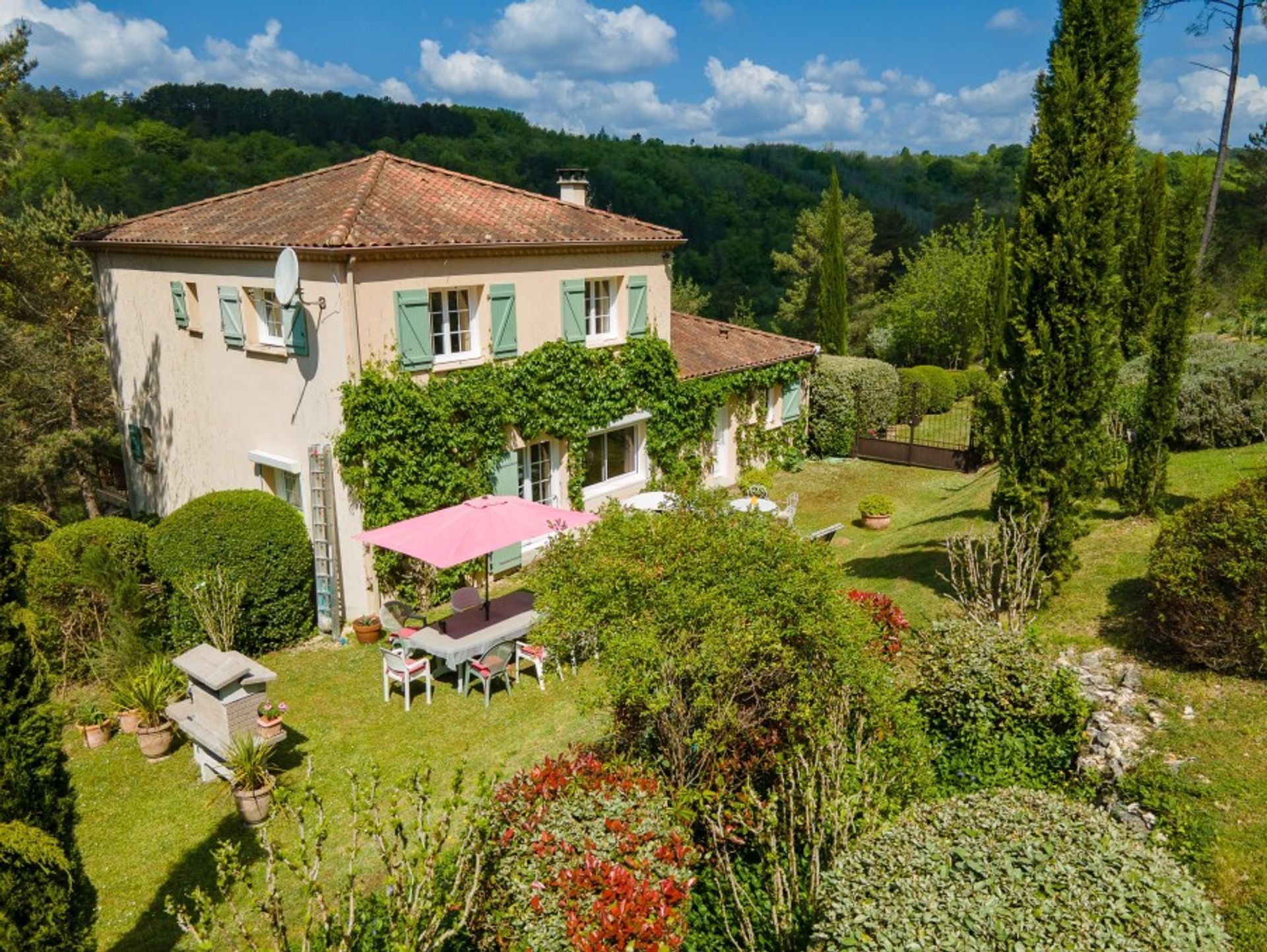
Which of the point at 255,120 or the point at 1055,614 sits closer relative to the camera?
the point at 1055,614

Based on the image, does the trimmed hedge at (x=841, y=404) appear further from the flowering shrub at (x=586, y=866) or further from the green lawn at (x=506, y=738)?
the flowering shrub at (x=586, y=866)

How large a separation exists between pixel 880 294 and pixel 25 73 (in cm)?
3520

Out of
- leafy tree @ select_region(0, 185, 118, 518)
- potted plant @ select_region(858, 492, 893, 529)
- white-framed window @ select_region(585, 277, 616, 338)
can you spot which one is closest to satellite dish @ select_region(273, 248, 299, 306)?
white-framed window @ select_region(585, 277, 616, 338)

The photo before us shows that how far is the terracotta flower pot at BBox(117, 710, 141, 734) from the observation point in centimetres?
1090

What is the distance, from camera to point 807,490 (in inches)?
846

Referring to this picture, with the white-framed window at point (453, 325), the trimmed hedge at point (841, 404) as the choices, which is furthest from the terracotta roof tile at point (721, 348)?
the white-framed window at point (453, 325)

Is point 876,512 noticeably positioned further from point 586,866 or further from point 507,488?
point 586,866

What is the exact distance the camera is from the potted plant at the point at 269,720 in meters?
9.73

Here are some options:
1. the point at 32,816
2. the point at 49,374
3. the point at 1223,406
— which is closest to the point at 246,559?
the point at 32,816

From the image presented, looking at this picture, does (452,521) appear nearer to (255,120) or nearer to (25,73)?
(25,73)

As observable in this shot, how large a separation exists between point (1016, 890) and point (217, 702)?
847cm

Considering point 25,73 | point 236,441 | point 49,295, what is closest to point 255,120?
point 49,295

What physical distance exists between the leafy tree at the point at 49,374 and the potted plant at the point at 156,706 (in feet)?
37.5

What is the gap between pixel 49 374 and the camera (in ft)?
65.4
